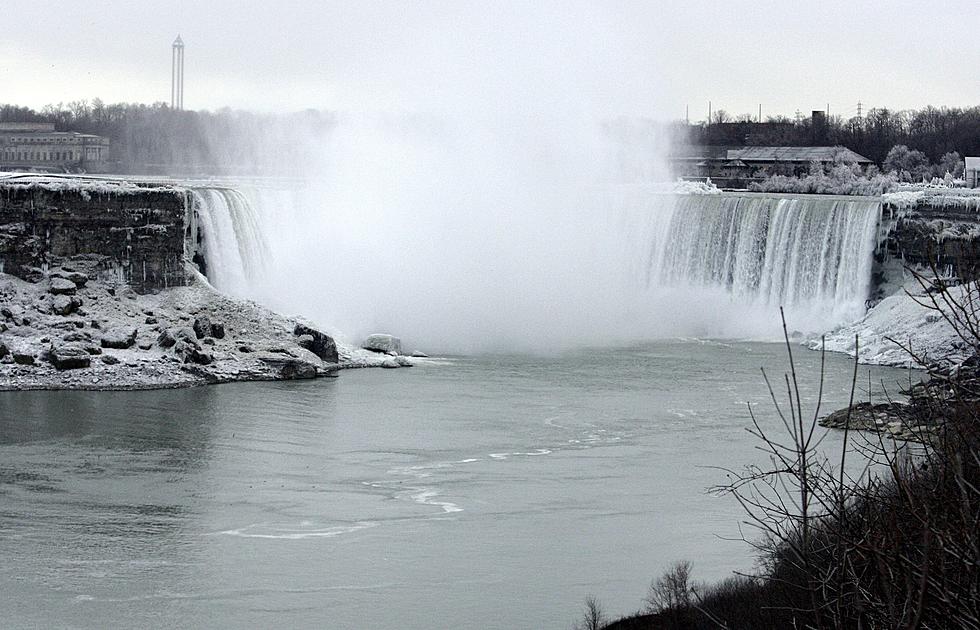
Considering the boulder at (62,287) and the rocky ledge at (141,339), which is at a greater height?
the boulder at (62,287)

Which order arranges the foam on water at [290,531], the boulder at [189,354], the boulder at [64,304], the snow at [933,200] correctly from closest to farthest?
the foam on water at [290,531]
the boulder at [189,354]
the boulder at [64,304]
the snow at [933,200]

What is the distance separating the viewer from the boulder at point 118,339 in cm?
2566

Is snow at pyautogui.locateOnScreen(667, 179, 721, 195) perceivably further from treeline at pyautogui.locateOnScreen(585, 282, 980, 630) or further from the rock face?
treeline at pyautogui.locateOnScreen(585, 282, 980, 630)

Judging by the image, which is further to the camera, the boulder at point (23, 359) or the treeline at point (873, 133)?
the treeline at point (873, 133)

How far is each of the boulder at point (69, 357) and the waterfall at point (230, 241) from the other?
5.79 m

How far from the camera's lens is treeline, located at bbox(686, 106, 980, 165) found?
59.9m

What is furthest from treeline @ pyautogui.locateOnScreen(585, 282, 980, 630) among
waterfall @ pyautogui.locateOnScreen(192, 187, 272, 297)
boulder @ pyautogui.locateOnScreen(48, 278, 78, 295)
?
waterfall @ pyautogui.locateOnScreen(192, 187, 272, 297)

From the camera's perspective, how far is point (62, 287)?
1061 inches

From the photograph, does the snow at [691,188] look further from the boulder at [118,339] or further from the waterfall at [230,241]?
the boulder at [118,339]

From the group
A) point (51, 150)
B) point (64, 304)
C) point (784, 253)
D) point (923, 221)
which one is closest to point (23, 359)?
point (64, 304)

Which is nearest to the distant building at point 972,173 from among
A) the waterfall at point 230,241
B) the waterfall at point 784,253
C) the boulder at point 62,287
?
the waterfall at point 784,253

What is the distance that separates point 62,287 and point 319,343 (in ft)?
15.7

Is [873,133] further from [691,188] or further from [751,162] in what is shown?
[691,188]

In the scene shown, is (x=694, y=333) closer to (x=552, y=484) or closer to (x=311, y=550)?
(x=552, y=484)
